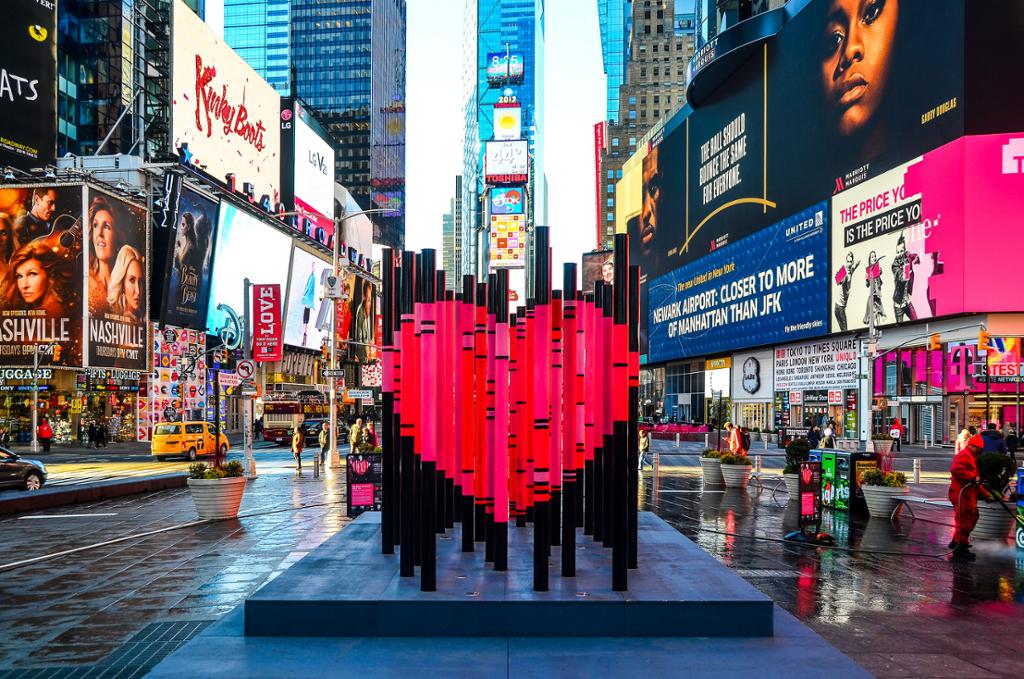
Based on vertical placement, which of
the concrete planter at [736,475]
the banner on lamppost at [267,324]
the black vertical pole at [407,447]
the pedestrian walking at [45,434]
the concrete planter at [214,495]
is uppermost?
the banner on lamppost at [267,324]

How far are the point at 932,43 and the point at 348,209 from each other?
288 feet

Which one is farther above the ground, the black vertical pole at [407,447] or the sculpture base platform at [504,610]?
the black vertical pole at [407,447]

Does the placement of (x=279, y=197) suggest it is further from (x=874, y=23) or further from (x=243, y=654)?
(x=243, y=654)

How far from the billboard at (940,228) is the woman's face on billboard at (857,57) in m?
4.86

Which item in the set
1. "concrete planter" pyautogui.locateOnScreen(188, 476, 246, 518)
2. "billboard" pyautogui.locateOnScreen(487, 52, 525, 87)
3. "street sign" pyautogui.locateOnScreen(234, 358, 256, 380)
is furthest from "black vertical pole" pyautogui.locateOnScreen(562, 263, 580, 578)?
"billboard" pyautogui.locateOnScreen(487, 52, 525, 87)

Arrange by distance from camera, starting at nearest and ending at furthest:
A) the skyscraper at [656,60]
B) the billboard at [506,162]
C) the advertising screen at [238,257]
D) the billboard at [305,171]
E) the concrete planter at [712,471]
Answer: the concrete planter at [712,471] < the advertising screen at [238,257] < the billboard at [305,171] < the billboard at [506,162] < the skyscraper at [656,60]

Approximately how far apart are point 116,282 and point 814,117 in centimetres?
4666

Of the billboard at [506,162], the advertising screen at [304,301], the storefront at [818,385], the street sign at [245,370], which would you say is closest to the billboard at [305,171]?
the advertising screen at [304,301]

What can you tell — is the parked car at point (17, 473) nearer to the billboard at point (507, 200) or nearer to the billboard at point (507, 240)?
the billboard at point (507, 240)

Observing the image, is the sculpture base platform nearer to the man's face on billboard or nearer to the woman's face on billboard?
the woman's face on billboard

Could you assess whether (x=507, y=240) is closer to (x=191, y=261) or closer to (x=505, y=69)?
(x=505, y=69)

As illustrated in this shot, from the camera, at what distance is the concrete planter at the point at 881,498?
1662 cm

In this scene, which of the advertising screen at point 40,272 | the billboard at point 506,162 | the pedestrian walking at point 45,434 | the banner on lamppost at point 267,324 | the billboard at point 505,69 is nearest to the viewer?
the banner on lamppost at point 267,324

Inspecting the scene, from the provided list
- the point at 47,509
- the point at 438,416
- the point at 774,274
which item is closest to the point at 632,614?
the point at 438,416
